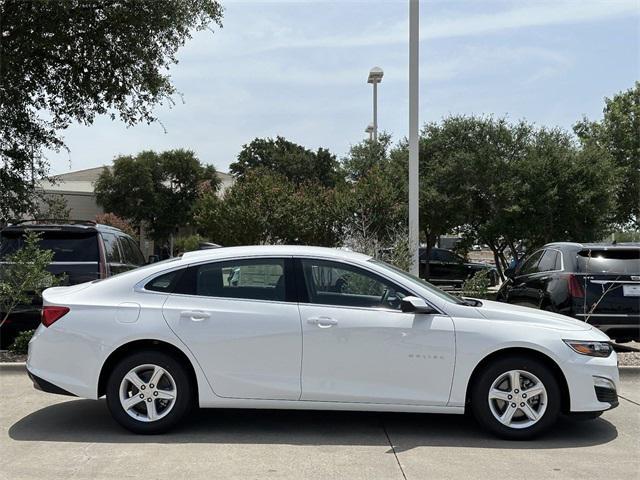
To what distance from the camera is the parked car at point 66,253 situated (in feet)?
27.7

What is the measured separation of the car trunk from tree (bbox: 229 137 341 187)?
38.4 metres

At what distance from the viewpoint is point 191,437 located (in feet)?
17.3

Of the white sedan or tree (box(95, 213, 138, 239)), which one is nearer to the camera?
the white sedan

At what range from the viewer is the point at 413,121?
1090cm

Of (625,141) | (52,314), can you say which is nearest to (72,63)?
(52,314)

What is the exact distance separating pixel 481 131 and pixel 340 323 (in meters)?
15.2

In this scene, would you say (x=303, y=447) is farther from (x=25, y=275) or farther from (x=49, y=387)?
(x=25, y=275)

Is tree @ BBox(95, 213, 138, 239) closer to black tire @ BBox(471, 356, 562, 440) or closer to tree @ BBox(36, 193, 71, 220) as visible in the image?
tree @ BBox(36, 193, 71, 220)

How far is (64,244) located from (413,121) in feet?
19.5

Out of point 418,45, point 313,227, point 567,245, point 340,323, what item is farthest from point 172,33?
point 340,323

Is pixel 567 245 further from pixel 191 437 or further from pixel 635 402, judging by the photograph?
pixel 191 437

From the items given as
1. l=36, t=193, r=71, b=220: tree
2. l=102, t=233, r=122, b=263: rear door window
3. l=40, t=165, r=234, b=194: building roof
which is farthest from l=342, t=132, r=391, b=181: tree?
l=40, t=165, r=234, b=194: building roof

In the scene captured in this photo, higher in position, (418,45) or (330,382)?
(418,45)

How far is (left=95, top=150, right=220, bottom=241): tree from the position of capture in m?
40.8
